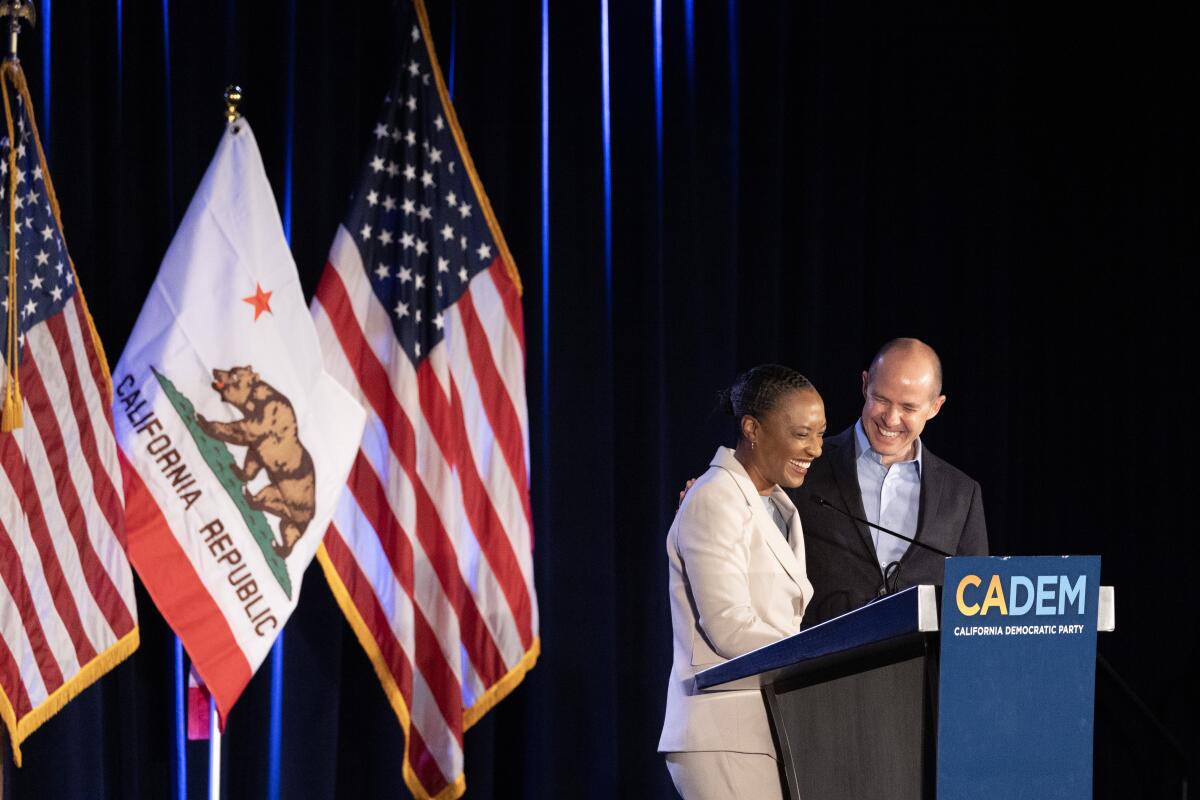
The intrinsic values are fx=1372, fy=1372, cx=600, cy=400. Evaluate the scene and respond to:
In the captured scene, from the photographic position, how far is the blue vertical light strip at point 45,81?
3740 millimetres

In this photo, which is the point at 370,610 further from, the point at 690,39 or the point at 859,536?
the point at 690,39

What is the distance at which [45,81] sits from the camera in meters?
3.79

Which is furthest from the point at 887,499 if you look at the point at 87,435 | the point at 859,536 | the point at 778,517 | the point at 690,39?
the point at 87,435

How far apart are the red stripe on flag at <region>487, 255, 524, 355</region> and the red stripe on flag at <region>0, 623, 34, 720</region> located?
1634 mm

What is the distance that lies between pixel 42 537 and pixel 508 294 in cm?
148

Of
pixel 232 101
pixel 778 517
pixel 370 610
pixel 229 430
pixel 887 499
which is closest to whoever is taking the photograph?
pixel 778 517

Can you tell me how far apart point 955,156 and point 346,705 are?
2873 mm

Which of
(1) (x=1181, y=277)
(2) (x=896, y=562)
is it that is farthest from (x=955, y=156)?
(2) (x=896, y=562)

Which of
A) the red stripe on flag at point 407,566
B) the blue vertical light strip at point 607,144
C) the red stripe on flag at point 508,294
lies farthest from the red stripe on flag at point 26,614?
the blue vertical light strip at point 607,144

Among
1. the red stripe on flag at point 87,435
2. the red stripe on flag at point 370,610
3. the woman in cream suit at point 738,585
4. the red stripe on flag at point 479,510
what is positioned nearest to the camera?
the woman in cream suit at point 738,585

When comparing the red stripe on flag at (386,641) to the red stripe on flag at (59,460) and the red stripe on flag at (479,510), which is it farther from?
the red stripe on flag at (59,460)

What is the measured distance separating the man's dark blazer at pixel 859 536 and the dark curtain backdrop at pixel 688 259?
43.1 inches

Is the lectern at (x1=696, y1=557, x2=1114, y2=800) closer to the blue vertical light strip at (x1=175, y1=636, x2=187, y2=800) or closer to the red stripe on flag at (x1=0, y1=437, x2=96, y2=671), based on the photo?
the red stripe on flag at (x1=0, y1=437, x2=96, y2=671)

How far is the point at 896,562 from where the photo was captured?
3234 mm
